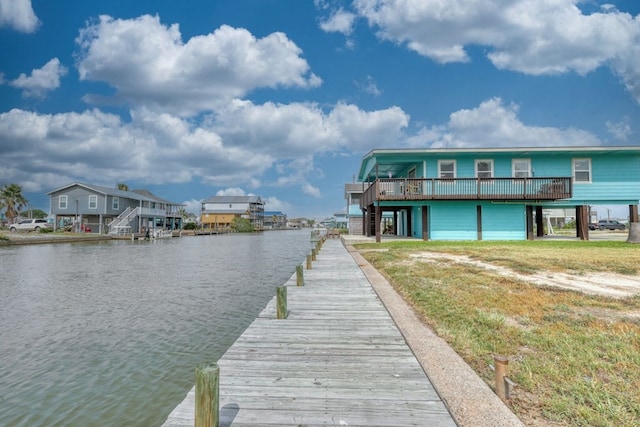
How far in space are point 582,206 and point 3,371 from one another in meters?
29.3

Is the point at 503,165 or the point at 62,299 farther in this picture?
the point at 503,165

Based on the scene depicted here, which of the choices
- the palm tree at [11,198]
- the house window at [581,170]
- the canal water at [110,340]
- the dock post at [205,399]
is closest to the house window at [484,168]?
the house window at [581,170]

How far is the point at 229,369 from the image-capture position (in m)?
4.40

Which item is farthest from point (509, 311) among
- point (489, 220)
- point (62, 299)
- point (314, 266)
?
point (489, 220)

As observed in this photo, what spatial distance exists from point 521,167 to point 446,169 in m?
4.91

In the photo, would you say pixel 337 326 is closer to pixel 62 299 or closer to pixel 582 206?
pixel 62 299

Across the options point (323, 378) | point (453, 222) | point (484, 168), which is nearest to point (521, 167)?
point (484, 168)

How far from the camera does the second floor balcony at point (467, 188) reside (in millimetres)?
21875

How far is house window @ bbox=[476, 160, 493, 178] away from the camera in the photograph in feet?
78.6

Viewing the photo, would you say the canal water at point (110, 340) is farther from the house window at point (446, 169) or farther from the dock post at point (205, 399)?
the house window at point (446, 169)

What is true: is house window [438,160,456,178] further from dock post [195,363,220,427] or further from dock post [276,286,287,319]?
dock post [195,363,220,427]

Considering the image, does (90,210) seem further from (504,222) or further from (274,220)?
(274,220)

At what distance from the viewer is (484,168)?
79.2 feet

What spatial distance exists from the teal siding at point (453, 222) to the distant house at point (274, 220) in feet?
351
